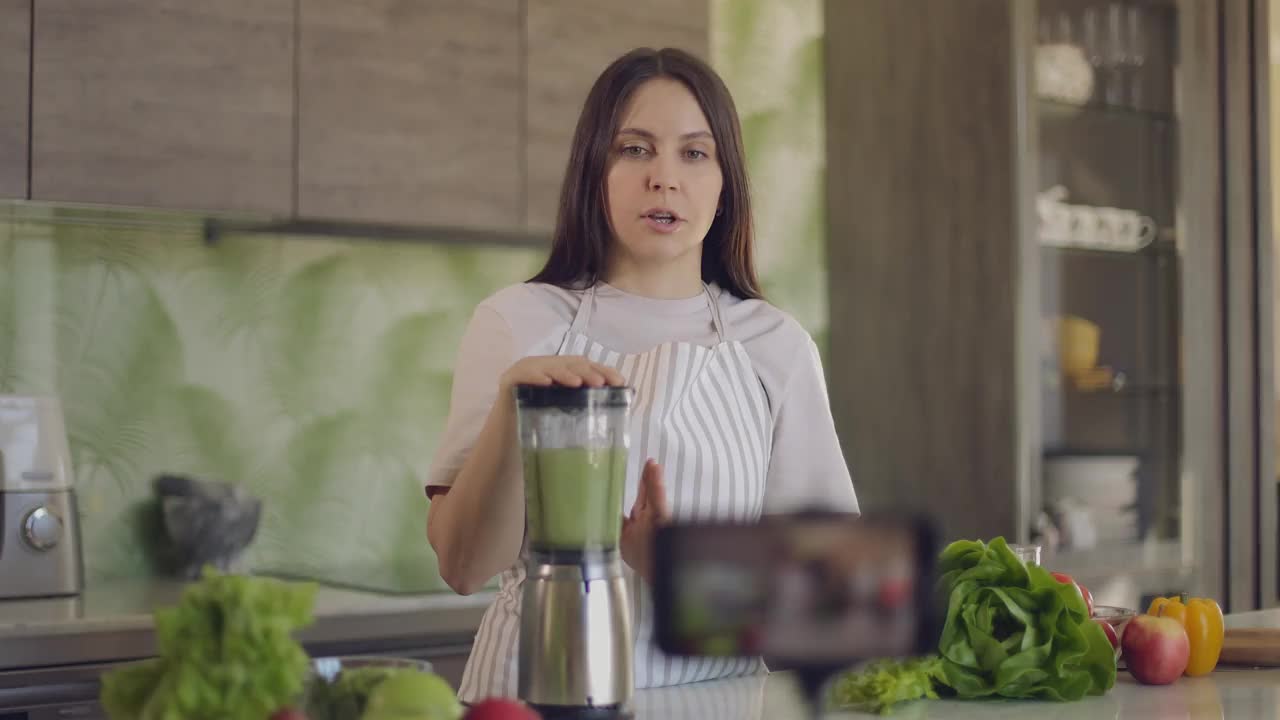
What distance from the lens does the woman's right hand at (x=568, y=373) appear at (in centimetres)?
130

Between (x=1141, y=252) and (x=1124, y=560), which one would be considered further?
(x=1141, y=252)

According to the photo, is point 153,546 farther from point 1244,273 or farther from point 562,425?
point 1244,273

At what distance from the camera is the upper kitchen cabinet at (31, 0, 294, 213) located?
8.66ft

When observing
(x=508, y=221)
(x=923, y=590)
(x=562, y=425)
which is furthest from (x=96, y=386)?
(x=923, y=590)

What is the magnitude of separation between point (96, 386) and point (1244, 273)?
284cm

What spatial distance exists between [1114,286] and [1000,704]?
2508 mm

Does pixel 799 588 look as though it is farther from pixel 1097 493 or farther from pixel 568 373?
pixel 1097 493

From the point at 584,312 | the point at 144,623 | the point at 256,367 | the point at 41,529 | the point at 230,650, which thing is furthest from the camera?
the point at 256,367

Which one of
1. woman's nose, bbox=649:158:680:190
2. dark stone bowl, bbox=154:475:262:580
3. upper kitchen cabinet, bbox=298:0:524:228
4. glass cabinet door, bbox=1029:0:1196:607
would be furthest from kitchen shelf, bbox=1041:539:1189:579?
woman's nose, bbox=649:158:680:190

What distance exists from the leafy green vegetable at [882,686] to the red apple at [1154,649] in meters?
0.31

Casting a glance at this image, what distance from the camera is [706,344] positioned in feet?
6.17

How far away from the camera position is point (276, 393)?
3188 mm

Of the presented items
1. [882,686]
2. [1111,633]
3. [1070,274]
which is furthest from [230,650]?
[1070,274]

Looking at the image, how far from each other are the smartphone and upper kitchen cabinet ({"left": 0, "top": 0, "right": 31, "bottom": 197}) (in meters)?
1.95
